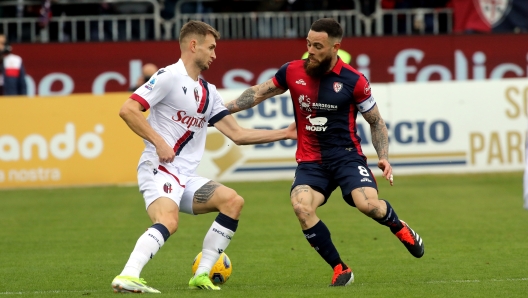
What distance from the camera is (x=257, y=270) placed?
884 cm

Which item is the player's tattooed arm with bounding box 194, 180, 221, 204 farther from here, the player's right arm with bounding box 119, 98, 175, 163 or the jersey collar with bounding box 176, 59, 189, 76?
the jersey collar with bounding box 176, 59, 189, 76

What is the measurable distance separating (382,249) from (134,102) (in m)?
3.92

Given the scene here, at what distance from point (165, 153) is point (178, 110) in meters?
0.52

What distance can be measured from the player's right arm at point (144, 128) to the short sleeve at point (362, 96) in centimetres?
176

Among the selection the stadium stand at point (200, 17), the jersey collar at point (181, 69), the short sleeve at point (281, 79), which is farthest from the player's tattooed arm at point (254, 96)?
the stadium stand at point (200, 17)

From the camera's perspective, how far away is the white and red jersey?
24.6 ft

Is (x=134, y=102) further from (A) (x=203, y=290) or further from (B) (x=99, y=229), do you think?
(B) (x=99, y=229)

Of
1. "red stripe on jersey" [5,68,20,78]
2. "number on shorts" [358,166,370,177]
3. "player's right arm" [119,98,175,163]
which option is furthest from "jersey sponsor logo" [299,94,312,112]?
"red stripe on jersey" [5,68,20,78]

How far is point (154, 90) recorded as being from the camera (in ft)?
24.5

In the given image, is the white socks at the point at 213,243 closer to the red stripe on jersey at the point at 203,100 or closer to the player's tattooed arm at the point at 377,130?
the red stripe on jersey at the point at 203,100

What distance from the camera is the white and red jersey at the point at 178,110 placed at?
295 inches

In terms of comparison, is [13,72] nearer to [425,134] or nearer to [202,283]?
[425,134]

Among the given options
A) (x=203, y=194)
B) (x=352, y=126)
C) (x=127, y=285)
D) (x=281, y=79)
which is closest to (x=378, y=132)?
(x=352, y=126)

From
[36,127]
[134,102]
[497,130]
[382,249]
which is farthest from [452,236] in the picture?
[36,127]
